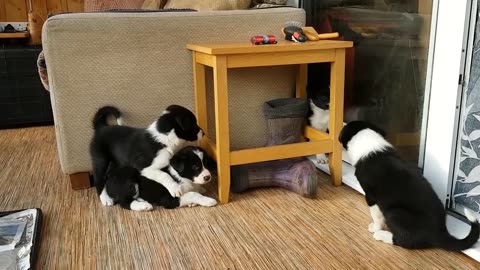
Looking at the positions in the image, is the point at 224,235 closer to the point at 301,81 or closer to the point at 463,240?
the point at 463,240

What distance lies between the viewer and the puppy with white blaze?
121cm

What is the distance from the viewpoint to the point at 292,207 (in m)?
1.60

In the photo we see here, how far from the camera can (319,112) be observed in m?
1.96

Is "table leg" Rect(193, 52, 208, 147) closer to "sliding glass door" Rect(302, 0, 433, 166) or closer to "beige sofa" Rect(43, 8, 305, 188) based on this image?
"beige sofa" Rect(43, 8, 305, 188)

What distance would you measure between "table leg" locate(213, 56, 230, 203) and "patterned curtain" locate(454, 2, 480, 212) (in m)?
0.80

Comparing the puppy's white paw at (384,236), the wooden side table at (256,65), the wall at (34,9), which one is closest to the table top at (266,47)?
the wooden side table at (256,65)

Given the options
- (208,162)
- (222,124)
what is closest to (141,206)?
(208,162)

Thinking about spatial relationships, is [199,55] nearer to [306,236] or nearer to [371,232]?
[306,236]

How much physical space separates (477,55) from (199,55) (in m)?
1.00

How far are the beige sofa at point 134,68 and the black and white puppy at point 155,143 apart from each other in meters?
0.19

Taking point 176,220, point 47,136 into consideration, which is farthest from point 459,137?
point 47,136

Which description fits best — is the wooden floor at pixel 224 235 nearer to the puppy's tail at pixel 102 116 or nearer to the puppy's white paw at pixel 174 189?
the puppy's white paw at pixel 174 189

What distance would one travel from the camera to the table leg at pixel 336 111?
1.71 m

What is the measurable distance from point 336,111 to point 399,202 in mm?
592
